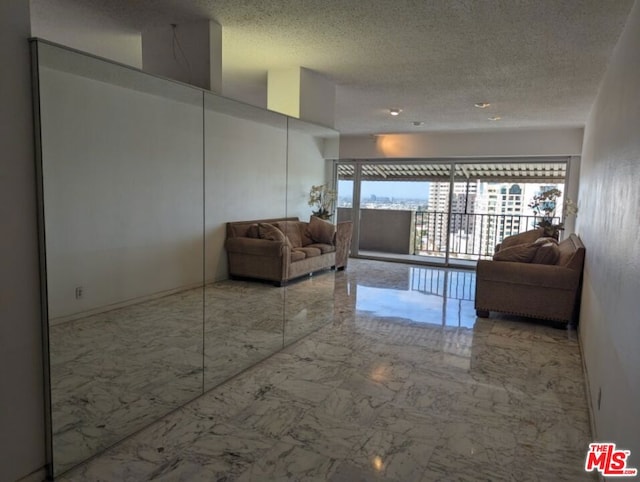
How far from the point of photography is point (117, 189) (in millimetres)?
2389

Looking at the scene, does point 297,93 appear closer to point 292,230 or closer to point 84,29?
point 292,230

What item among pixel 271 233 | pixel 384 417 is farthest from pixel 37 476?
pixel 271 233

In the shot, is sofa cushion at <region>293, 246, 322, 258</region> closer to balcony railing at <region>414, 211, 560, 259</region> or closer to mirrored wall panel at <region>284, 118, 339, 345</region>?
mirrored wall panel at <region>284, 118, 339, 345</region>

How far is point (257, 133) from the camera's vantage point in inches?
140

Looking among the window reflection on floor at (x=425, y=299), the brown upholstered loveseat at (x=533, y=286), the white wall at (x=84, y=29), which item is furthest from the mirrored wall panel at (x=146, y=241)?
the brown upholstered loveseat at (x=533, y=286)

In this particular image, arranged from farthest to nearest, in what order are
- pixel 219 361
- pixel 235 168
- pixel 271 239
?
1. pixel 271 239
2. pixel 235 168
3. pixel 219 361

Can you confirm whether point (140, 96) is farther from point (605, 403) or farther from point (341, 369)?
point (605, 403)

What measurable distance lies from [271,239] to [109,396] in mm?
1815

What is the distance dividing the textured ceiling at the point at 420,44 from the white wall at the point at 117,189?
81 centimetres

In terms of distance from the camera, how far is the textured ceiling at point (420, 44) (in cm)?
275

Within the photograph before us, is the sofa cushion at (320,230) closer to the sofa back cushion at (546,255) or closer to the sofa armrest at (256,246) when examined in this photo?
the sofa armrest at (256,246)

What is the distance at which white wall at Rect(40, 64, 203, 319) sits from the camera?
198 cm

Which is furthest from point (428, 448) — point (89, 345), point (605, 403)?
point (89, 345)

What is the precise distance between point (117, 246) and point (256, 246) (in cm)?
135
